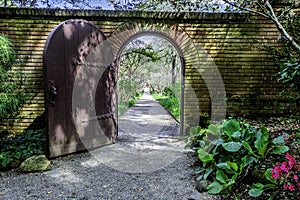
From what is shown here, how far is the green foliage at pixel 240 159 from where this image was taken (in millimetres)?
2596

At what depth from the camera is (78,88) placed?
171 inches

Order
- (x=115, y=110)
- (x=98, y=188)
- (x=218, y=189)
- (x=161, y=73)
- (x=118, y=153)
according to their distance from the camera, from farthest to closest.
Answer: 1. (x=161, y=73)
2. (x=115, y=110)
3. (x=118, y=153)
4. (x=98, y=188)
5. (x=218, y=189)

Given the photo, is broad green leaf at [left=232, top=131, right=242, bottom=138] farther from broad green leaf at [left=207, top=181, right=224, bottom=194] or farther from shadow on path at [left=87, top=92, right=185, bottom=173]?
shadow on path at [left=87, top=92, right=185, bottom=173]

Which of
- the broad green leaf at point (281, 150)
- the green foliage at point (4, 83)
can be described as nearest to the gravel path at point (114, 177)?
the broad green leaf at point (281, 150)

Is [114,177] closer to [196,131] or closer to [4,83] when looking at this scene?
[196,131]

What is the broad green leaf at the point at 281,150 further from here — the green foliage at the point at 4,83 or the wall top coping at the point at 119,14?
the green foliage at the point at 4,83

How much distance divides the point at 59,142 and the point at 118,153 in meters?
1.09

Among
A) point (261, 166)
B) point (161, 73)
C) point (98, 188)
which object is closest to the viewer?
point (261, 166)

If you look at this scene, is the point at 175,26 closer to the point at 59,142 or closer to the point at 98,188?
the point at 59,142

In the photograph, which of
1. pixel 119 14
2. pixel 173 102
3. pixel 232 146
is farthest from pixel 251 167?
pixel 173 102

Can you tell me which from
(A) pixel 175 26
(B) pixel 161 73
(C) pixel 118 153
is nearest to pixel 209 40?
(A) pixel 175 26

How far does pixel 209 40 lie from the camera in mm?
5484

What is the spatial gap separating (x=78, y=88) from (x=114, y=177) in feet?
5.96

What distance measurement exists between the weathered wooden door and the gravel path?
329 millimetres
